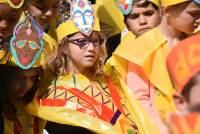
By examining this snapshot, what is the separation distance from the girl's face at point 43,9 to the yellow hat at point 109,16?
1.41 ft

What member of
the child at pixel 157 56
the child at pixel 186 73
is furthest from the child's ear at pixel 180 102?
the child at pixel 157 56

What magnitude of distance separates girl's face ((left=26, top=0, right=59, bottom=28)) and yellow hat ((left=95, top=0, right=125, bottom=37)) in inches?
16.9

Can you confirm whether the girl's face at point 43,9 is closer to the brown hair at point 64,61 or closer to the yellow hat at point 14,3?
the brown hair at point 64,61

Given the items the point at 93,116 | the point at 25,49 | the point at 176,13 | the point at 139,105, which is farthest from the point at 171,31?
the point at 25,49

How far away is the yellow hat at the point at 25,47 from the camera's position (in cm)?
205

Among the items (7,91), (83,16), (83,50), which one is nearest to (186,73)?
(7,91)

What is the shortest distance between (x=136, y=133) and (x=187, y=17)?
1.81 feet

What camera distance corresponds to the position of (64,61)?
2354mm

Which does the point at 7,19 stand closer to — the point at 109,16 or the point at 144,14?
the point at 144,14

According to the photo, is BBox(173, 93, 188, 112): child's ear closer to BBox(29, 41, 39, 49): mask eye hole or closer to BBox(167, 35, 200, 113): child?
BBox(167, 35, 200, 113): child

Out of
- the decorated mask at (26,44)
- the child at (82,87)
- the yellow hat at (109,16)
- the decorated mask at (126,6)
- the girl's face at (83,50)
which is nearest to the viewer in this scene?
the decorated mask at (26,44)

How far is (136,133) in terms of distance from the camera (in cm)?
222

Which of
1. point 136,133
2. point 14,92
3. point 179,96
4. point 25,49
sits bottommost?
point 136,133

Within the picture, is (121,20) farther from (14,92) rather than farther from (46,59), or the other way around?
(14,92)
